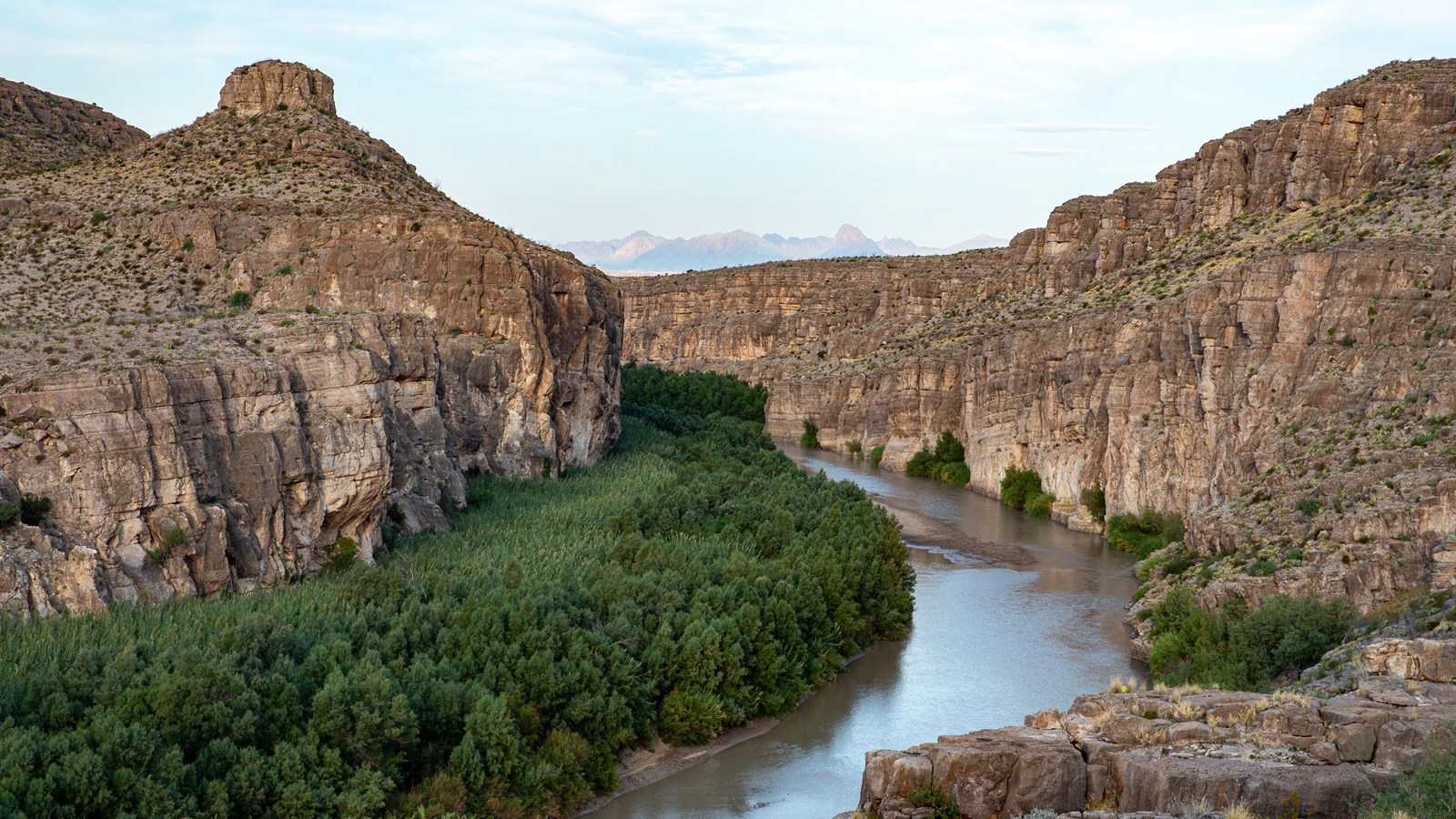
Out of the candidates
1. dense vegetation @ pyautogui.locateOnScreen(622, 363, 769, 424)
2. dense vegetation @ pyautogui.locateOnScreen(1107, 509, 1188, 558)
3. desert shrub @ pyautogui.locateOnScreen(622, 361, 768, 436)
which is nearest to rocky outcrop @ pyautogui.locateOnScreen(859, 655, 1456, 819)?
dense vegetation @ pyautogui.locateOnScreen(1107, 509, 1188, 558)

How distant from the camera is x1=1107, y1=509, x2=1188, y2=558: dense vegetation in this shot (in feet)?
213

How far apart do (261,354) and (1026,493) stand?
50987mm

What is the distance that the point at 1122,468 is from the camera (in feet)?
237

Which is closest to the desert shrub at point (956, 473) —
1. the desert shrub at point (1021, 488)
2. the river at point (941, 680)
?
the desert shrub at point (1021, 488)

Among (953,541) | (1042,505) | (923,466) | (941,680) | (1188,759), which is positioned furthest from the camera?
(923,466)

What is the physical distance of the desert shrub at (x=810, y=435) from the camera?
128m

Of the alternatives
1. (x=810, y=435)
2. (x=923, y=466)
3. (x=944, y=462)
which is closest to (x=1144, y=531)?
(x=944, y=462)

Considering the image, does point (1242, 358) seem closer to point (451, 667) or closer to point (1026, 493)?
point (1026, 493)

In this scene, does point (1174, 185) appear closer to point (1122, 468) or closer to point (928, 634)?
point (1122, 468)

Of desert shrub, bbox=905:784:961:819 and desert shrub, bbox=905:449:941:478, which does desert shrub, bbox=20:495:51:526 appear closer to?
desert shrub, bbox=905:784:961:819

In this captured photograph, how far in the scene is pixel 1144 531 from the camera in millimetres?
69250

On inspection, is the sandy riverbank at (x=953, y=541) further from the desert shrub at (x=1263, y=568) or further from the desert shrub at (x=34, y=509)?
the desert shrub at (x=34, y=509)

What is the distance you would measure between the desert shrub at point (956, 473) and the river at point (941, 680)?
85.6 feet

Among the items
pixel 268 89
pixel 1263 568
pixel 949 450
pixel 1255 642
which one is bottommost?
pixel 949 450
